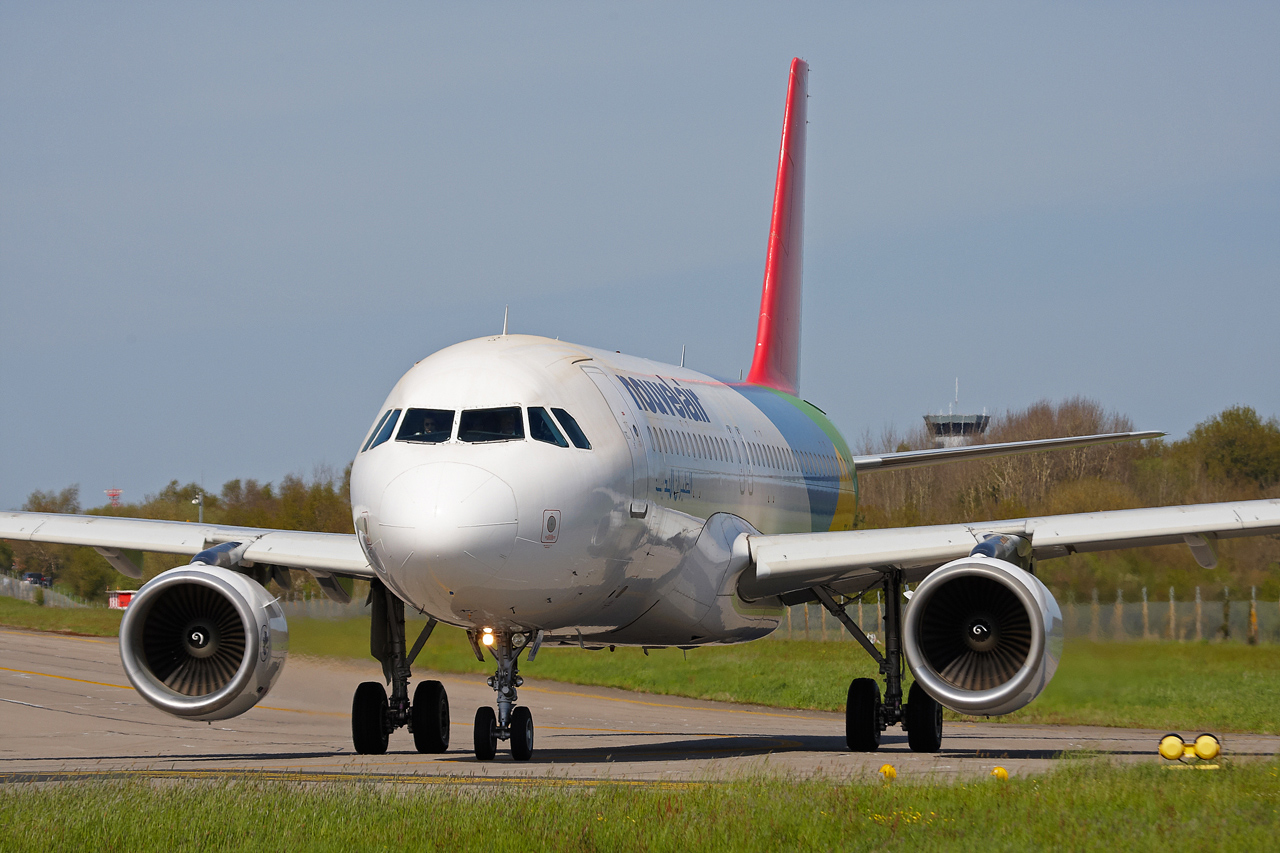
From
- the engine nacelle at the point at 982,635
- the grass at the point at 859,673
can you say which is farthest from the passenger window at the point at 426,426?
the engine nacelle at the point at 982,635

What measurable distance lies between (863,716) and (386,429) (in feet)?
24.2

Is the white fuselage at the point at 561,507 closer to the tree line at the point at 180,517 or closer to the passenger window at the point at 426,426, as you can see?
the passenger window at the point at 426,426

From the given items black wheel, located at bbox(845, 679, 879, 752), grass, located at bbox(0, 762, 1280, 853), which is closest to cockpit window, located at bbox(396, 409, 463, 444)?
grass, located at bbox(0, 762, 1280, 853)

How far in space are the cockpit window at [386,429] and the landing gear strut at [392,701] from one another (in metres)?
3.06

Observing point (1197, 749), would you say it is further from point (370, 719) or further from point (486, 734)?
point (370, 719)

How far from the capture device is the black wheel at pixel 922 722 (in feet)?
63.8

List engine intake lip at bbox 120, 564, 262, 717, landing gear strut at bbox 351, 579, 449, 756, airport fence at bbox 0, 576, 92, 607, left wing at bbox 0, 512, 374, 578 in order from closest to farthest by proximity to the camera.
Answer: engine intake lip at bbox 120, 564, 262, 717, left wing at bbox 0, 512, 374, 578, landing gear strut at bbox 351, 579, 449, 756, airport fence at bbox 0, 576, 92, 607

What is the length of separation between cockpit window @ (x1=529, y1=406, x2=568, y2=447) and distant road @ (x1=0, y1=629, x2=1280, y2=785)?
308 centimetres

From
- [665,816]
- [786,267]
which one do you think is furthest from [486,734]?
[786,267]

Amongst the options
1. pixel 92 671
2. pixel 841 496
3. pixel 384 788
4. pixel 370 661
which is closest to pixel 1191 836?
pixel 384 788

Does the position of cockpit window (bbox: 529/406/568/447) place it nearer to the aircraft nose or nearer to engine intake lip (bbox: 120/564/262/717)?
the aircraft nose

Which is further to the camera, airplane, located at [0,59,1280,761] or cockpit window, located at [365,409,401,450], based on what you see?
cockpit window, located at [365,409,401,450]

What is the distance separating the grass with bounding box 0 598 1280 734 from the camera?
20891mm

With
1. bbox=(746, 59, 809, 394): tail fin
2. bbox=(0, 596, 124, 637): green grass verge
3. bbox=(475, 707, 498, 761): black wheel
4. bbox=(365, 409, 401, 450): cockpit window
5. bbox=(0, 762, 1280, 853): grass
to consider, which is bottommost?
bbox=(0, 762, 1280, 853): grass
